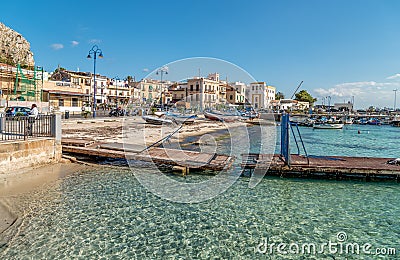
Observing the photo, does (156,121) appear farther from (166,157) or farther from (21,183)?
(21,183)

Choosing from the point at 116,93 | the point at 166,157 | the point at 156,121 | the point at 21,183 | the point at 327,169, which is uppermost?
the point at 116,93

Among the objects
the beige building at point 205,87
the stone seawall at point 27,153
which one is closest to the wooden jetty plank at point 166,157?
the stone seawall at point 27,153

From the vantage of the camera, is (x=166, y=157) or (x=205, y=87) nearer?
(x=166, y=157)

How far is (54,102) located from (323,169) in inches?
1536

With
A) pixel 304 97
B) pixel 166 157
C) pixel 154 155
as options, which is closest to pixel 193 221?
pixel 166 157

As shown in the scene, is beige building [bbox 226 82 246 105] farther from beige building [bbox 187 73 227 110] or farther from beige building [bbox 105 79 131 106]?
beige building [bbox 105 79 131 106]

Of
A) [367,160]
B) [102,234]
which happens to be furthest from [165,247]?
[367,160]

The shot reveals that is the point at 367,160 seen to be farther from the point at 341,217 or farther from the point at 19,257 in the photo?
the point at 19,257

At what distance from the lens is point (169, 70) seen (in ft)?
28.0

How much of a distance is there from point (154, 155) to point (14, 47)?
76.4 m

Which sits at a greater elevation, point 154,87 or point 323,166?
point 154,87

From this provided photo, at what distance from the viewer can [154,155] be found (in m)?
13.1

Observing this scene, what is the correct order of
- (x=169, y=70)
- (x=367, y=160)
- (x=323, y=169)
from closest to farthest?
(x=169, y=70) → (x=323, y=169) → (x=367, y=160)

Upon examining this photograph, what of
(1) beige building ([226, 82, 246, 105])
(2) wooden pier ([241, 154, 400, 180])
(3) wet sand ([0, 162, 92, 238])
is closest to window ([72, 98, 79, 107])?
(3) wet sand ([0, 162, 92, 238])
